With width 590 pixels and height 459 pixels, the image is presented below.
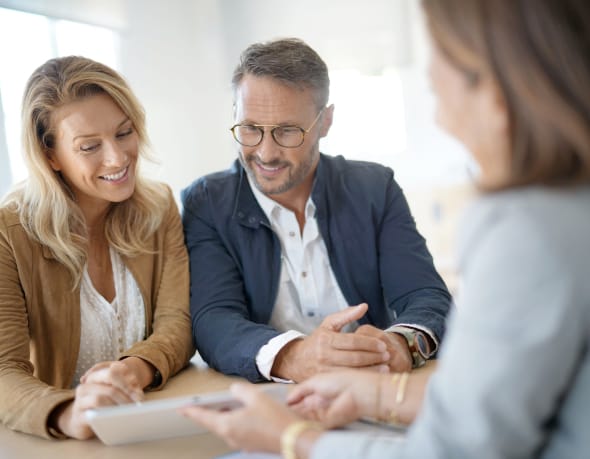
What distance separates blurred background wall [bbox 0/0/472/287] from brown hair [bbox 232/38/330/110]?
2789 mm

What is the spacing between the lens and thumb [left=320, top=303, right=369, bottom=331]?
1536 mm

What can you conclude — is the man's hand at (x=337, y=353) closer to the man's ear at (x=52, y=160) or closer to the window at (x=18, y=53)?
the man's ear at (x=52, y=160)

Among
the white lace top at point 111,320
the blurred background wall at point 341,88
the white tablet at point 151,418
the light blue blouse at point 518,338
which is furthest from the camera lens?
the blurred background wall at point 341,88

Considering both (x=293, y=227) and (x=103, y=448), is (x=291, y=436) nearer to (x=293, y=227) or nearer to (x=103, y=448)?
(x=103, y=448)

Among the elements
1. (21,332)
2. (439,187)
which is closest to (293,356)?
(21,332)

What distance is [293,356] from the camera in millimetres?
1567

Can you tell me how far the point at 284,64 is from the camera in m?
1.98

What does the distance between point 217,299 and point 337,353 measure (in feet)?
1.42

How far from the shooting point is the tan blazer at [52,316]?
149cm

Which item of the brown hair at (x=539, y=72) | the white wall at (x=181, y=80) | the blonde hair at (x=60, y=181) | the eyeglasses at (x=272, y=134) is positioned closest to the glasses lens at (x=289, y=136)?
the eyeglasses at (x=272, y=134)

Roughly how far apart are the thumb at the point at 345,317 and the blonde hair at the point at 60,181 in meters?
0.56

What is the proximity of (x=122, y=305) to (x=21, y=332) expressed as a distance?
0.30m

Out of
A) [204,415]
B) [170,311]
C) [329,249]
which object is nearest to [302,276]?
[329,249]

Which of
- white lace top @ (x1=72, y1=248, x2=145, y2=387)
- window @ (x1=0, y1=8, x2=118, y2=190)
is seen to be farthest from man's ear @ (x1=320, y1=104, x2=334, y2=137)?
window @ (x1=0, y1=8, x2=118, y2=190)
